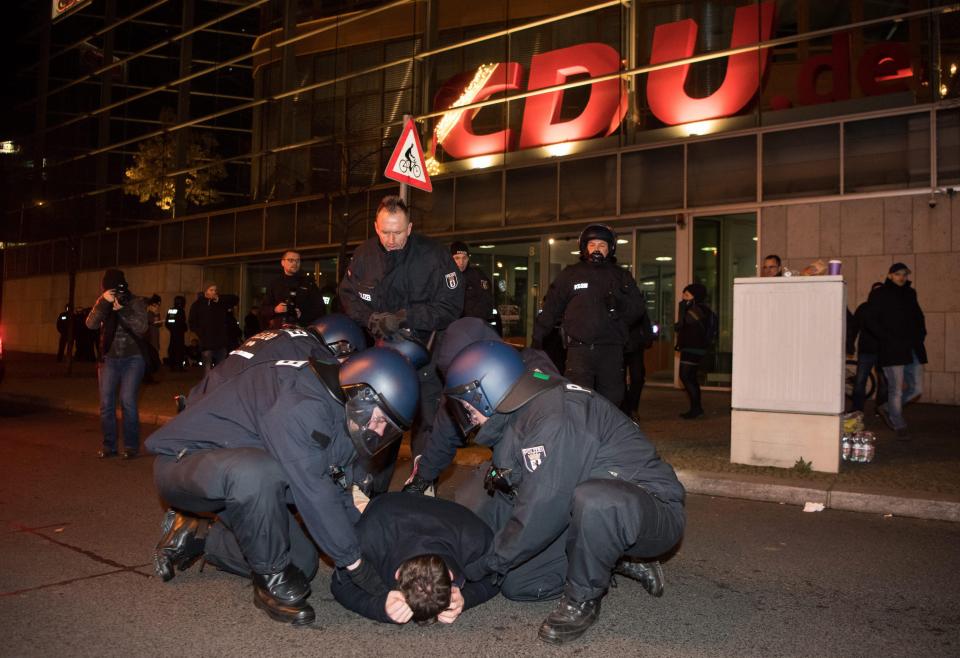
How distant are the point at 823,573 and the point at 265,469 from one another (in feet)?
10.1

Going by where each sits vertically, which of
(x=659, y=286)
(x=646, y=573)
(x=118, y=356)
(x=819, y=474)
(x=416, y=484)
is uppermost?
(x=659, y=286)

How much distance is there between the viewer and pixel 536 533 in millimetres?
3580

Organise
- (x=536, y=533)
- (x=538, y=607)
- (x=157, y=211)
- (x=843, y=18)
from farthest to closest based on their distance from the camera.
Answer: (x=157, y=211)
(x=843, y=18)
(x=538, y=607)
(x=536, y=533)

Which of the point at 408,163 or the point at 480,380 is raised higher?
the point at 408,163

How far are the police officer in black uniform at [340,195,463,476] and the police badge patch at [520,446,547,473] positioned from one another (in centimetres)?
213

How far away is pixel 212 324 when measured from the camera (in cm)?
1249

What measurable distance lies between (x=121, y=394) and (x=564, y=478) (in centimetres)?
625

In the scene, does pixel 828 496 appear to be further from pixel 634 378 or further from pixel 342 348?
pixel 634 378

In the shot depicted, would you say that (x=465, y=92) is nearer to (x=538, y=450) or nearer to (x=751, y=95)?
(x=751, y=95)

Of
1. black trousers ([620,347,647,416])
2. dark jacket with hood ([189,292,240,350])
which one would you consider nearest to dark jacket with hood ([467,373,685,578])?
black trousers ([620,347,647,416])

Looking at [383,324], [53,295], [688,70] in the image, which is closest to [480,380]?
[383,324]

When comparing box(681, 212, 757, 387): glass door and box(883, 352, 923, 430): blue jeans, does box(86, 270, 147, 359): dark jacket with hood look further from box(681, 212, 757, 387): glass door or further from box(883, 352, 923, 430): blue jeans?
box(681, 212, 757, 387): glass door

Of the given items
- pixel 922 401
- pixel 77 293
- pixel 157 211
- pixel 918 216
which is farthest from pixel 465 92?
pixel 77 293

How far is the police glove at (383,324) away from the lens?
5230 mm
